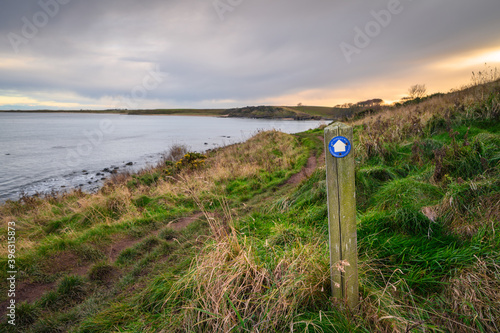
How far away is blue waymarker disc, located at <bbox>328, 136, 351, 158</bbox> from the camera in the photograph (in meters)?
1.99

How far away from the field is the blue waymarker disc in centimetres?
129

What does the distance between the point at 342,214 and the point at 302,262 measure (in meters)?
0.89

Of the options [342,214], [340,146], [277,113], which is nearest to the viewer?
[340,146]

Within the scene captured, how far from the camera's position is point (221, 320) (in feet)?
7.84

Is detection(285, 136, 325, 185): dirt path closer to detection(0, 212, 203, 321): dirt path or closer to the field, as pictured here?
the field

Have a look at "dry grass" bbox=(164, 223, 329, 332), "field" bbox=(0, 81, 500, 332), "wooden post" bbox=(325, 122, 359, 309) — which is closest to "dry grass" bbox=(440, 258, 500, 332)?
"field" bbox=(0, 81, 500, 332)

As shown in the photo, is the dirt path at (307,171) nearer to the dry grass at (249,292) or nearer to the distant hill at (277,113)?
the dry grass at (249,292)

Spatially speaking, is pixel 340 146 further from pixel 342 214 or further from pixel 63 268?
pixel 63 268

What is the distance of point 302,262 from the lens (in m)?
2.70

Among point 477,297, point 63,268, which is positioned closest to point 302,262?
point 477,297

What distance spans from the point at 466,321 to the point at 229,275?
2165 millimetres

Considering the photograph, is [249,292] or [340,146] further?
[249,292]

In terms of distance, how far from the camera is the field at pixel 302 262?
2266mm

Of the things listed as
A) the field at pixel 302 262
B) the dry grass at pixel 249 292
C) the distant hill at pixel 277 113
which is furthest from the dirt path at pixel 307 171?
the distant hill at pixel 277 113
